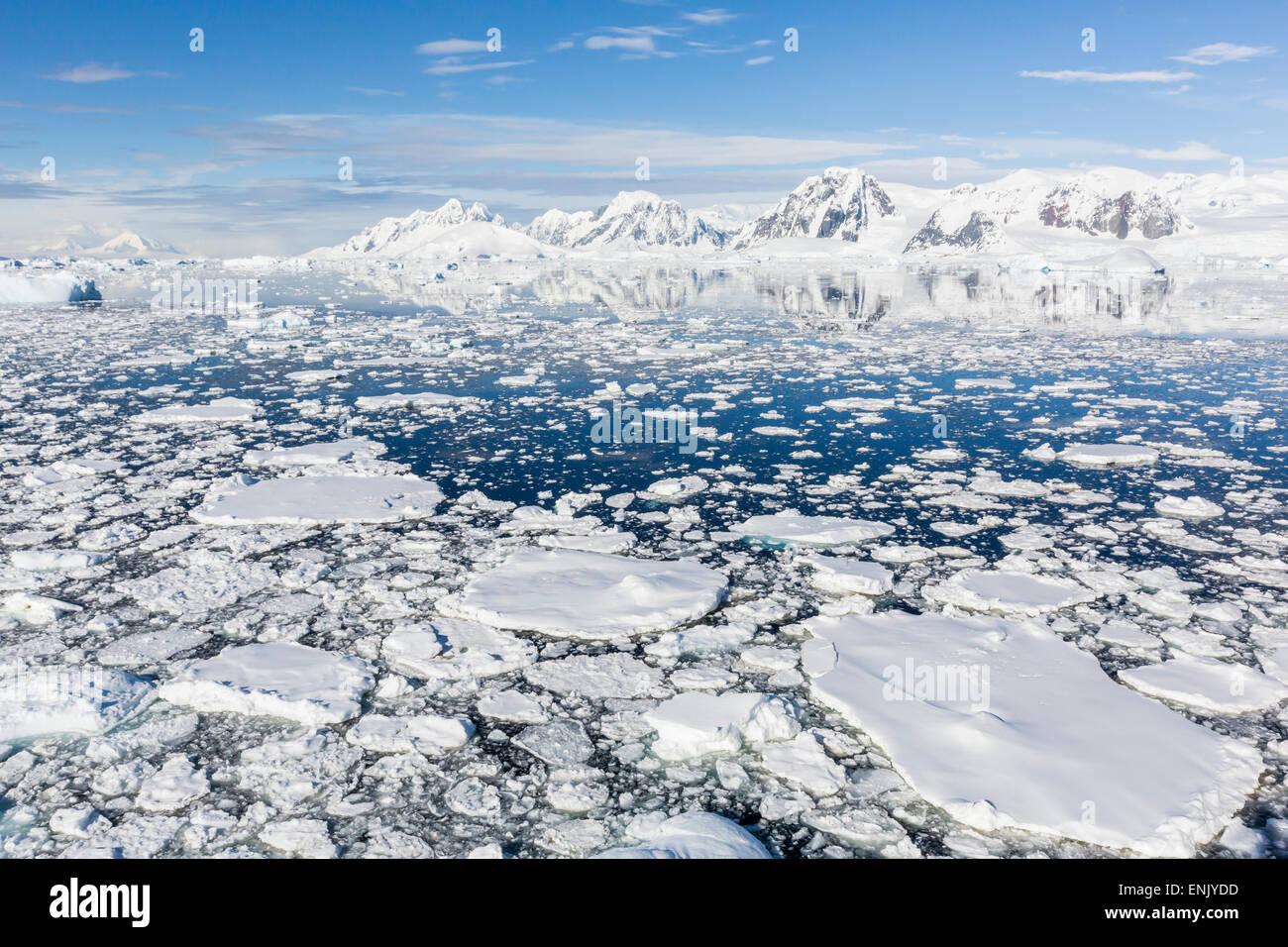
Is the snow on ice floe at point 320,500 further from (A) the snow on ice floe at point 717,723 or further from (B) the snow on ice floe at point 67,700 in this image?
(A) the snow on ice floe at point 717,723

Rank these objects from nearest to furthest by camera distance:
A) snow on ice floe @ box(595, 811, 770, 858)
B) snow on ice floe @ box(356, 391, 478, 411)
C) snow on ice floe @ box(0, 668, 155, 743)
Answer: snow on ice floe @ box(595, 811, 770, 858)
snow on ice floe @ box(0, 668, 155, 743)
snow on ice floe @ box(356, 391, 478, 411)

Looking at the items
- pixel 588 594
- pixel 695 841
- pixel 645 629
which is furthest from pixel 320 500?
pixel 695 841

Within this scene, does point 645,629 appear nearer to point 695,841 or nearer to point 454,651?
point 454,651

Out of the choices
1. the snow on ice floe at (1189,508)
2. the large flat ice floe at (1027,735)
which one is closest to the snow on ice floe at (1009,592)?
the large flat ice floe at (1027,735)

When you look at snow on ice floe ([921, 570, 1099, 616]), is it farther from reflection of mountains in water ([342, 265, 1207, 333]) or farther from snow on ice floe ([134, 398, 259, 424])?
reflection of mountains in water ([342, 265, 1207, 333])

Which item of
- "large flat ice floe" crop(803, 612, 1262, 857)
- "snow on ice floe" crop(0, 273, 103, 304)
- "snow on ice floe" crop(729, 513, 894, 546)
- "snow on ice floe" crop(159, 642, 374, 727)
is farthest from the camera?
"snow on ice floe" crop(0, 273, 103, 304)

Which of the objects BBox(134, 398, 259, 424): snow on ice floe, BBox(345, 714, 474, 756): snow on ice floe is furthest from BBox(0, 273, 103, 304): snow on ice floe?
BBox(345, 714, 474, 756): snow on ice floe
